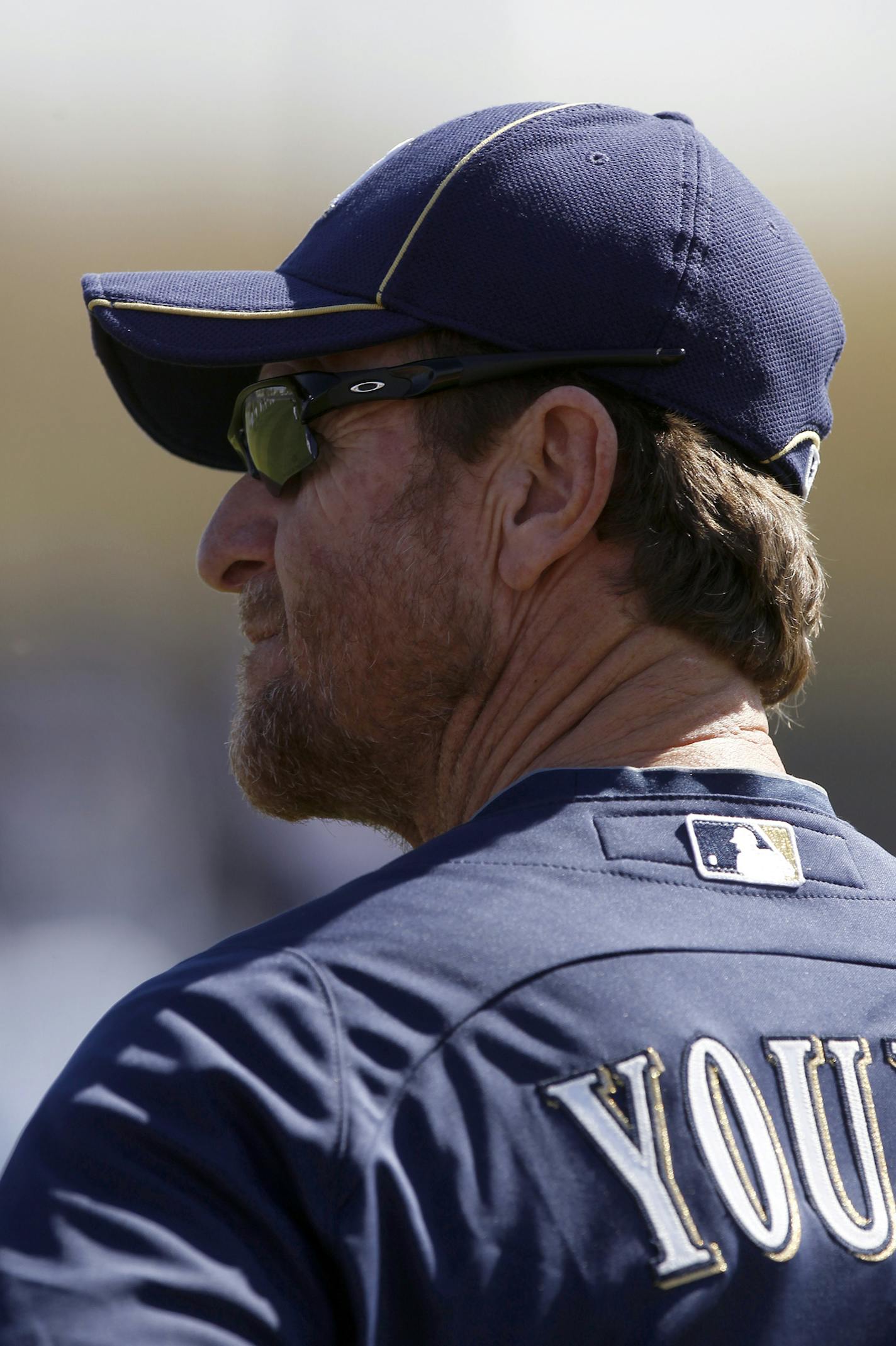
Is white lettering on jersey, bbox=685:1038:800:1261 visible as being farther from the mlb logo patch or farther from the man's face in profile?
the man's face in profile

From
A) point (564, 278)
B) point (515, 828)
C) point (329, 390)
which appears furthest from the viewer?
point (329, 390)

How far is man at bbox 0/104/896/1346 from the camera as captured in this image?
86 centimetres

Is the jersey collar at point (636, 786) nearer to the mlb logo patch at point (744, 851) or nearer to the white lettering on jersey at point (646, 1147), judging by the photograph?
the mlb logo patch at point (744, 851)

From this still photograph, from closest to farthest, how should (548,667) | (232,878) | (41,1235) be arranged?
(41,1235) → (548,667) → (232,878)

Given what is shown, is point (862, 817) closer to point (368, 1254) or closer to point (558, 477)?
point (558, 477)

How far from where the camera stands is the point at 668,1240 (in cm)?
90

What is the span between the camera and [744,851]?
1143mm

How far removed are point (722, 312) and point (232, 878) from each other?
3.47 metres

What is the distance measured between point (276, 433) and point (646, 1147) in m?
0.99

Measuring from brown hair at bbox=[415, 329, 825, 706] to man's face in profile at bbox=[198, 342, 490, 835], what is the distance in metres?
0.07

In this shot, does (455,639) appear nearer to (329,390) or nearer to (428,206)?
(329,390)

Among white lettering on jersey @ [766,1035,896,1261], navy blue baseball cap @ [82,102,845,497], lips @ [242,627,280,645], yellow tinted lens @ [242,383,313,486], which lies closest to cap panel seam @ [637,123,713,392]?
navy blue baseball cap @ [82,102,845,497]

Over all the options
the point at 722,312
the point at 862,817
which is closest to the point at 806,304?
the point at 722,312

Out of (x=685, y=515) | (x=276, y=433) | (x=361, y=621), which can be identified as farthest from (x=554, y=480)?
(x=276, y=433)
